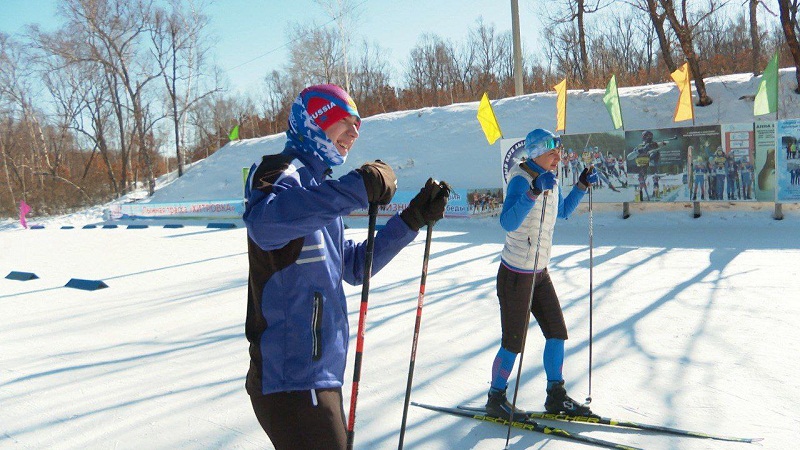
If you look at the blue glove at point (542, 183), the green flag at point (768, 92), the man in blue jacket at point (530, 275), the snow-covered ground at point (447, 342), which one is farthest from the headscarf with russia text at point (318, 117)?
the green flag at point (768, 92)

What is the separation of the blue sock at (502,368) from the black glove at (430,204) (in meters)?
1.87

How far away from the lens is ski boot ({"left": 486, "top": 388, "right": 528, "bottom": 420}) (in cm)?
362

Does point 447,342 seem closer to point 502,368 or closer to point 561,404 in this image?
point 502,368

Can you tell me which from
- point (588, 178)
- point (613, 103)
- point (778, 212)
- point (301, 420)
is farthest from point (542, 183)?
point (613, 103)

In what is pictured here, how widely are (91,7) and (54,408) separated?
93.2 ft

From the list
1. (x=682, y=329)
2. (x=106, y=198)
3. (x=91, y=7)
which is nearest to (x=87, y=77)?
(x=91, y=7)

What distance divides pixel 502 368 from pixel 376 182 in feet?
7.64

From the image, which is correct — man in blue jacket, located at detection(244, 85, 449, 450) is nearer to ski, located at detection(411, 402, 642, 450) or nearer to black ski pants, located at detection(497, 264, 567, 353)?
black ski pants, located at detection(497, 264, 567, 353)

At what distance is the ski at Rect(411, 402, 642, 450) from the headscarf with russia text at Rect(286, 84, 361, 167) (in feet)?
7.62

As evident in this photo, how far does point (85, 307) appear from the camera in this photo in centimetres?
751

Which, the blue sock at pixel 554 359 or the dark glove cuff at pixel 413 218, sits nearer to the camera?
the dark glove cuff at pixel 413 218

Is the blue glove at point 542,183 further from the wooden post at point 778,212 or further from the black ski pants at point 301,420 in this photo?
the wooden post at point 778,212

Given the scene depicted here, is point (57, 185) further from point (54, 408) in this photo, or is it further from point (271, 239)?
point (271, 239)

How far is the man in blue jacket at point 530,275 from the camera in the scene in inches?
136
